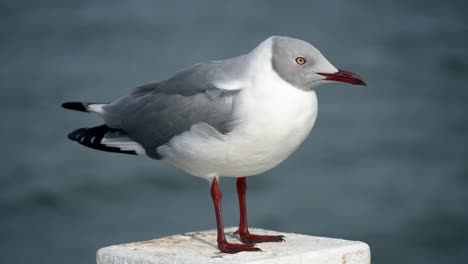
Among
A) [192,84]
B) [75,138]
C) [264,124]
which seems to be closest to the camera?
[264,124]

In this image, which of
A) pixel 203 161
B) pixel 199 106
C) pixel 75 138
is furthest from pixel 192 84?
pixel 75 138

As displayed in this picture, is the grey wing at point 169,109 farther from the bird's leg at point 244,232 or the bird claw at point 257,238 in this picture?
the bird claw at point 257,238

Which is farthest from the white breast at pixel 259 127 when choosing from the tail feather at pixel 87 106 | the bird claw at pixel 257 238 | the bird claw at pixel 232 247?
the tail feather at pixel 87 106

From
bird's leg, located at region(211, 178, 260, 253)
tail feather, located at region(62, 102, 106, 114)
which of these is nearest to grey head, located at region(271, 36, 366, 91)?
bird's leg, located at region(211, 178, 260, 253)

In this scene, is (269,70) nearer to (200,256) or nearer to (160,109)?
(160,109)

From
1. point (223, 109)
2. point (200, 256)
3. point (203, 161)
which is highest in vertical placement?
point (223, 109)

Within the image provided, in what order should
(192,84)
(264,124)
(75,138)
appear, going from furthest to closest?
(75,138) < (192,84) < (264,124)

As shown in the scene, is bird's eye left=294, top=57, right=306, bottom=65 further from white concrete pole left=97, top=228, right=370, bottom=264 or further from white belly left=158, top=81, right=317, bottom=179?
white concrete pole left=97, top=228, right=370, bottom=264
